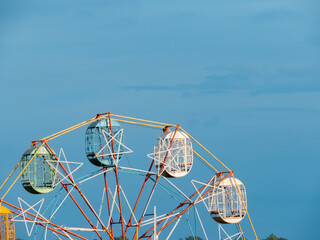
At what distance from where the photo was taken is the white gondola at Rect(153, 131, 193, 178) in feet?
354

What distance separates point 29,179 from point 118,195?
896 centimetres

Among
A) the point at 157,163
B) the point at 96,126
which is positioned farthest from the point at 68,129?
the point at 157,163

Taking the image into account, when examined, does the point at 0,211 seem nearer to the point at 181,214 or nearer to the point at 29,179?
the point at 29,179

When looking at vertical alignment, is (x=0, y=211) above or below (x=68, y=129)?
below

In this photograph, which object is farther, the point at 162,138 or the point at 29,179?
the point at 162,138

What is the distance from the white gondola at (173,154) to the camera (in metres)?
108

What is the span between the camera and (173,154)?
10856 centimetres

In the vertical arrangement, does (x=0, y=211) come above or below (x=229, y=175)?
below

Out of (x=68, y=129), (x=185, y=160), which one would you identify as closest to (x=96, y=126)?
(x=68, y=129)

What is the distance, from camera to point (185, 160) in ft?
355

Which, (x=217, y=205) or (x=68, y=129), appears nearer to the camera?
(x=68, y=129)

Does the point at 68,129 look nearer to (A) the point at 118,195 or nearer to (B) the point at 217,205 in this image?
(A) the point at 118,195

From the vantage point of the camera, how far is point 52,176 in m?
104

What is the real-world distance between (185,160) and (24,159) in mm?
16007
